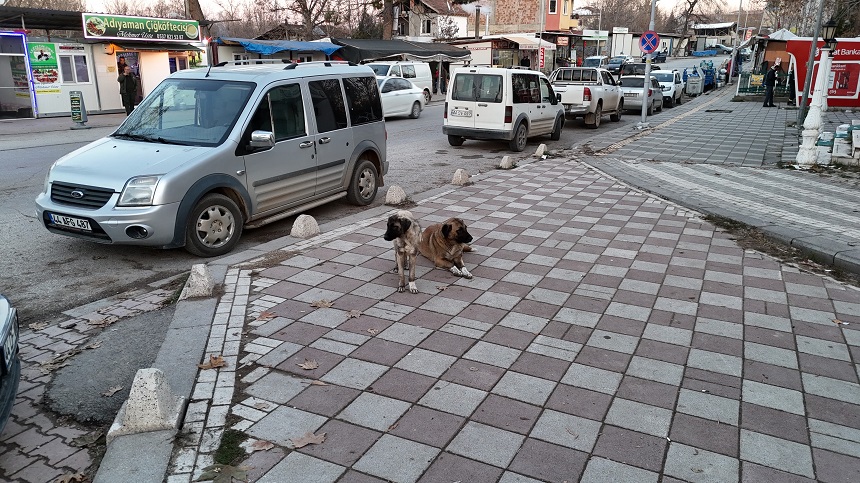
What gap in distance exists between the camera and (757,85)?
104 ft

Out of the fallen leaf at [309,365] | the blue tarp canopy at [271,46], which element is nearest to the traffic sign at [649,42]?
the fallen leaf at [309,365]

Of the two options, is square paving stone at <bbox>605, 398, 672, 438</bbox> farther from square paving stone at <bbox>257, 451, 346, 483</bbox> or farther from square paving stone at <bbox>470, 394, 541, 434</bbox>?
square paving stone at <bbox>257, 451, 346, 483</bbox>

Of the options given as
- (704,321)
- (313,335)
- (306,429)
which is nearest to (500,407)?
(306,429)

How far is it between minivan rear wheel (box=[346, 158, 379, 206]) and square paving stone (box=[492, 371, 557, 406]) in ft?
17.5

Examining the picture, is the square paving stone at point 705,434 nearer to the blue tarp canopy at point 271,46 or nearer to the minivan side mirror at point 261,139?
the minivan side mirror at point 261,139

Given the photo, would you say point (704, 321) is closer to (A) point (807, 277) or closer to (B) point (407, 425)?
(A) point (807, 277)

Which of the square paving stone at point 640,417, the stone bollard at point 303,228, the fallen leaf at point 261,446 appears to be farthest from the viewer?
the stone bollard at point 303,228

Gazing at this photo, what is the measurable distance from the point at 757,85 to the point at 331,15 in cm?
2615

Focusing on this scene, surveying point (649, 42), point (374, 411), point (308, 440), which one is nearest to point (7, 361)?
point (308, 440)

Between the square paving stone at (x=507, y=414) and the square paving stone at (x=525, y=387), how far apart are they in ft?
0.22

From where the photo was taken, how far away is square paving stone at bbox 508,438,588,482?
10.6 feet

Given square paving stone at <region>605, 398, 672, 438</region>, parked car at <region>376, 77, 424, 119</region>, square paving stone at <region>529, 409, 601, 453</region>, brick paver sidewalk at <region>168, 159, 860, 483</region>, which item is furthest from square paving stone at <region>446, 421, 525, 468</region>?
parked car at <region>376, 77, 424, 119</region>

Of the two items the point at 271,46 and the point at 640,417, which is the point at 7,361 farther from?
the point at 271,46

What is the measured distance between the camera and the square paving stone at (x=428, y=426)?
3537 millimetres
